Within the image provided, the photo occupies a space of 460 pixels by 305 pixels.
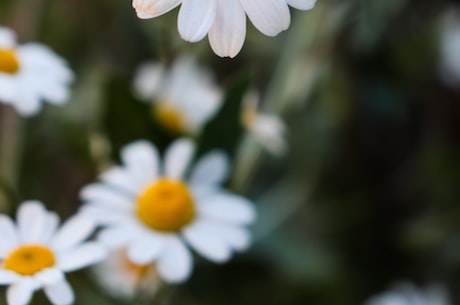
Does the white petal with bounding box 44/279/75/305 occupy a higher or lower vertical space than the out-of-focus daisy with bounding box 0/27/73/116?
lower

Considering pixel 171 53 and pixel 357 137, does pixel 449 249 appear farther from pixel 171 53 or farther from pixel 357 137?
pixel 171 53

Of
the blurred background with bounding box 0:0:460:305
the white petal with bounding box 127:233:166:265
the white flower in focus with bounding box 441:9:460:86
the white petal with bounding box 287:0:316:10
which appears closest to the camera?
the white petal with bounding box 287:0:316:10

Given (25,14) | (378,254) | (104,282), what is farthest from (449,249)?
(25,14)

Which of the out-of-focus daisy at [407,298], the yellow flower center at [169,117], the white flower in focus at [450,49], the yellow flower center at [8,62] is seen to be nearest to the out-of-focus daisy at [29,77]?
the yellow flower center at [8,62]

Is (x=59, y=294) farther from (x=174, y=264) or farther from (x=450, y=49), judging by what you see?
(x=450, y=49)

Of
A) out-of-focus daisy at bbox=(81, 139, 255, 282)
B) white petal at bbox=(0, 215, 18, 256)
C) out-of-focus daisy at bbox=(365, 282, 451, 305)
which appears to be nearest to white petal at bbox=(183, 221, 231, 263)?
out-of-focus daisy at bbox=(81, 139, 255, 282)

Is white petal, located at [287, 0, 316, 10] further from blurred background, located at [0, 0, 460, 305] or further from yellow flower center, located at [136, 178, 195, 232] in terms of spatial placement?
blurred background, located at [0, 0, 460, 305]
